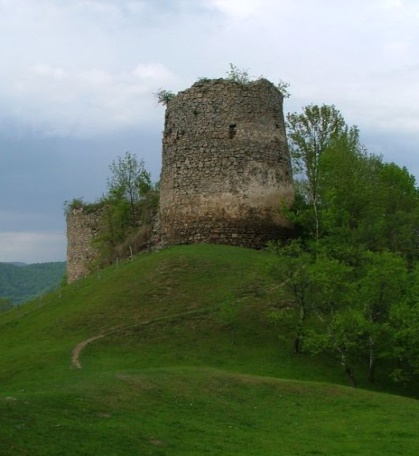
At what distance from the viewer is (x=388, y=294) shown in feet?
78.2

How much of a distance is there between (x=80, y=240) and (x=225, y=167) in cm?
1549

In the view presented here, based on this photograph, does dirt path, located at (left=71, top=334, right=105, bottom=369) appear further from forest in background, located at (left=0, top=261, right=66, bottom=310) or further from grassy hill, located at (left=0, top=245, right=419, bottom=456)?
forest in background, located at (left=0, top=261, right=66, bottom=310)

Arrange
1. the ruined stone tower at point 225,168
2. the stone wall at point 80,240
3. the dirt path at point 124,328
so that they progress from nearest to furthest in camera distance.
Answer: the dirt path at point 124,328, the ruined stone tower at point 225,168, the stone wall at point 80,240

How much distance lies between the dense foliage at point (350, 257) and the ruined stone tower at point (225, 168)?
1743 millimetres

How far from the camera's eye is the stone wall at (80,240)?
44.8 m

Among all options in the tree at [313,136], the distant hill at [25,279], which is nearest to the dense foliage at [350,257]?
the tree at [313,136]

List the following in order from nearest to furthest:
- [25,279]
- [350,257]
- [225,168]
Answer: [350,257] < [225,168] < [25,279]

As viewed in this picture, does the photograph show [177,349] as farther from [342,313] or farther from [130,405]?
[130,405]

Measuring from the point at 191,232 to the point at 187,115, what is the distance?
5438 mm

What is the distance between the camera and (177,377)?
19453mm

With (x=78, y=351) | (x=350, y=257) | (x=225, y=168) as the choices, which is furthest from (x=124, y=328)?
(x=225, y=168)

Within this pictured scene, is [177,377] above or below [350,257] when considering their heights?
below

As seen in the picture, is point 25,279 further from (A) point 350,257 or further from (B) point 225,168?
(A) point 350,257

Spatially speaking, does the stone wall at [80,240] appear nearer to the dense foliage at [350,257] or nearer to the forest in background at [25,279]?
the dense foliage at [350,257]
